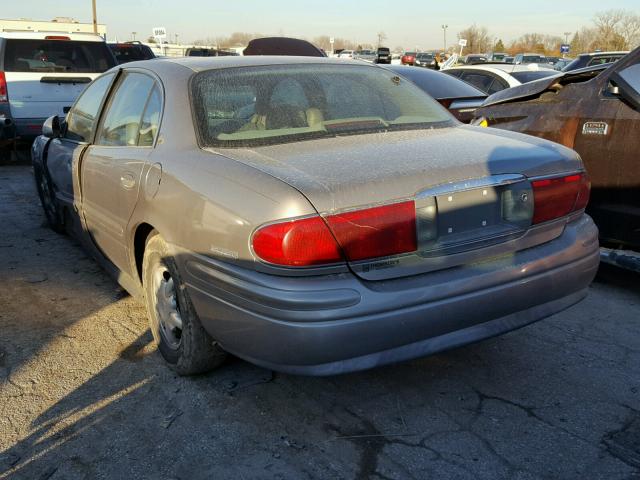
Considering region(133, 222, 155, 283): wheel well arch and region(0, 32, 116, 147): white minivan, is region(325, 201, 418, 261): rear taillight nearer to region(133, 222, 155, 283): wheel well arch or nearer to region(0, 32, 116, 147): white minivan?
region(133, 222, 155, 283): wheel well arch

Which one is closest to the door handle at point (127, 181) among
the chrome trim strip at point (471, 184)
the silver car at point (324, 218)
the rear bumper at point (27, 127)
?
the silver car at point (324, 218)

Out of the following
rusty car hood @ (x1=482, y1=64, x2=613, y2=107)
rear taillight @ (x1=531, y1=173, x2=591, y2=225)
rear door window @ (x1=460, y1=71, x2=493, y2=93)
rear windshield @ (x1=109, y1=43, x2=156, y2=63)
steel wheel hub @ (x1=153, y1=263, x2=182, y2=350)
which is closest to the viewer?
rear taillight @ (x1=531, y1=173, x2=591, y2=225)

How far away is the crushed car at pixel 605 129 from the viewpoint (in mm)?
4277

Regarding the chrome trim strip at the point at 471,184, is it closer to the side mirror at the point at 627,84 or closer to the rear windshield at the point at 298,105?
the rear windshield at the point at 298,105

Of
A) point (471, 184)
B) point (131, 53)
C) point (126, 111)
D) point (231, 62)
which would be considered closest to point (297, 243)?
point (471, 184)

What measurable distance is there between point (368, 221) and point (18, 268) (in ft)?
11.7

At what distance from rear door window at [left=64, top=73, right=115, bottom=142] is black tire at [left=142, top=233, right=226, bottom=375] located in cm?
136

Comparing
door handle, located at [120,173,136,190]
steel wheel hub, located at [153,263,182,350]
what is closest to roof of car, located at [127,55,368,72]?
door handle, located at [120,173,136,190]

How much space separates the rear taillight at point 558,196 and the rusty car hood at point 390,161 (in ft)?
0.18

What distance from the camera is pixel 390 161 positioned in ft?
8.71

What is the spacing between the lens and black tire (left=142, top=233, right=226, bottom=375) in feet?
9.71

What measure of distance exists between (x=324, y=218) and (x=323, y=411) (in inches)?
40.0

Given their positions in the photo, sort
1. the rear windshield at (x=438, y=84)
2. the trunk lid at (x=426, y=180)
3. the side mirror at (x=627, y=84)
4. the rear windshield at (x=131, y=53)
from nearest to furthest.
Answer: the trunk lid at (x=426, y=180) → the side mirror at (x=627, y=84) → the rear windshield at (x=438, y=84) → the rear windshield at (x=131, y=53)

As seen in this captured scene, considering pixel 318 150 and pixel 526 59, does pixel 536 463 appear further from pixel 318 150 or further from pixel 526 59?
pixel 526 59
